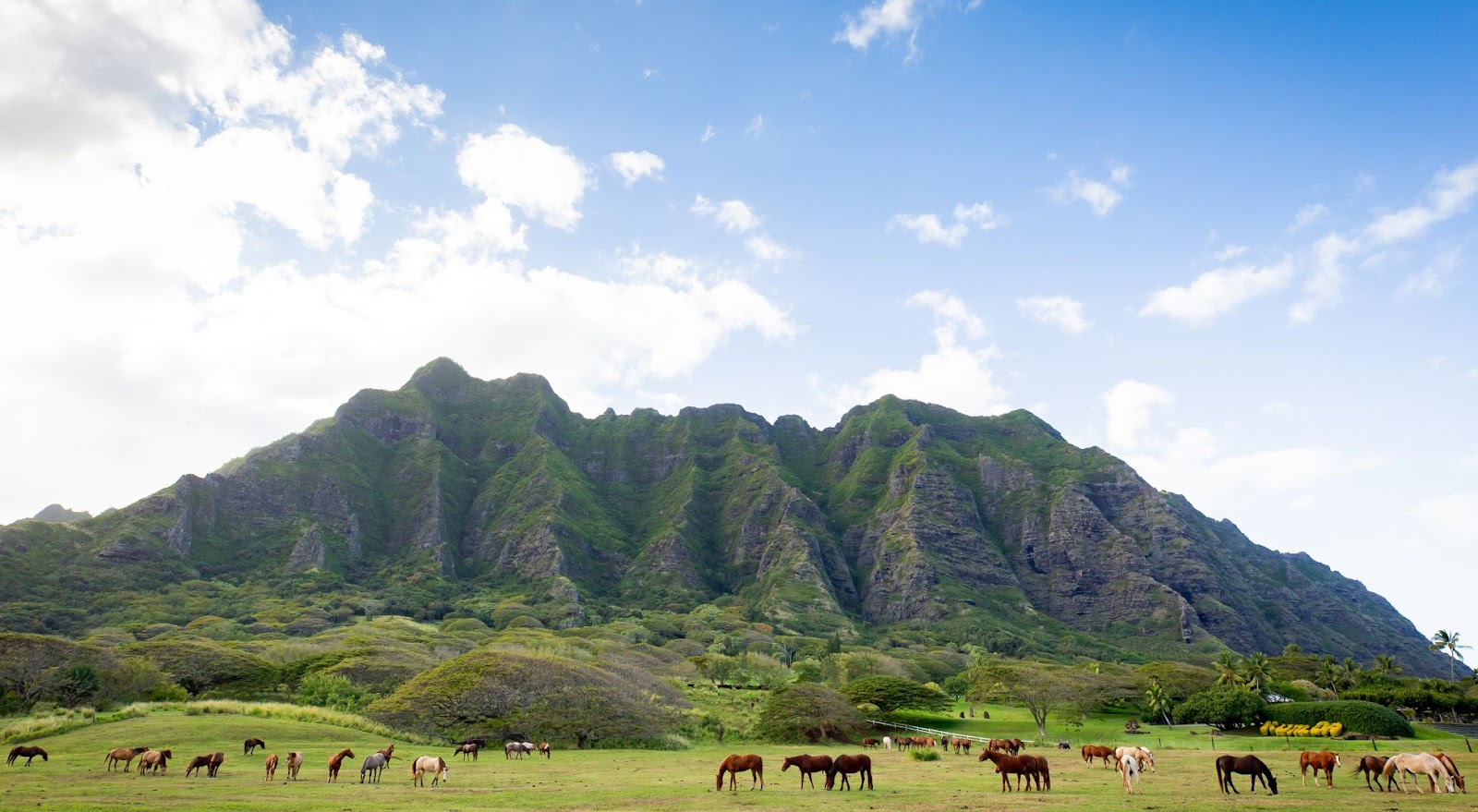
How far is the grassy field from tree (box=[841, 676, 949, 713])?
32.8 m

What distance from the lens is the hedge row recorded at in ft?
232

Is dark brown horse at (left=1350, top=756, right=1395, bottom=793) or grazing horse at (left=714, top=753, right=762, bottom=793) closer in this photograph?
dark brown horse at (left=1350, top=756, right=1395, bottom=793)

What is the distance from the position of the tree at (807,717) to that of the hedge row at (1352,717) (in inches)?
1668

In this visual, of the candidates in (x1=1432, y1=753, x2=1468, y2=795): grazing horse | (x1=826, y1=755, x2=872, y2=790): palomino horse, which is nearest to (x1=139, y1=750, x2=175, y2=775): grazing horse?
(x1=826, y1=755, x2=872, y2=790): palomino horse

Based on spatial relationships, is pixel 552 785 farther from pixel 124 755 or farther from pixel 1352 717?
pixel 1352 717

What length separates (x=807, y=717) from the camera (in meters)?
73.9

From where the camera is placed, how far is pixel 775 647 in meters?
155

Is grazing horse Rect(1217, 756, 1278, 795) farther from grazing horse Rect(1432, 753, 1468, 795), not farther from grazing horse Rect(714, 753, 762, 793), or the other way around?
grazing horse Rect(714, 753, 762, 793)

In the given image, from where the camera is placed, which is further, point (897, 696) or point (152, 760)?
point (897, 696)

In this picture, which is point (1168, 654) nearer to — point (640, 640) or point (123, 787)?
point (640, 640)

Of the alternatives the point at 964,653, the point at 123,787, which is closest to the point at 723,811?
the point at 123,787

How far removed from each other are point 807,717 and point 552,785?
4660 centimetres

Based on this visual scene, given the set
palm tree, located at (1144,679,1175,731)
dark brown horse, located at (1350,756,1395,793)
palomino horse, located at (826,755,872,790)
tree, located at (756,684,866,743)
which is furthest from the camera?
palm tree, located at (1144,679,1175,731)

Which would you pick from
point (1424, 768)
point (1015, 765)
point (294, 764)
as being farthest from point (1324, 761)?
point (294, 764)
